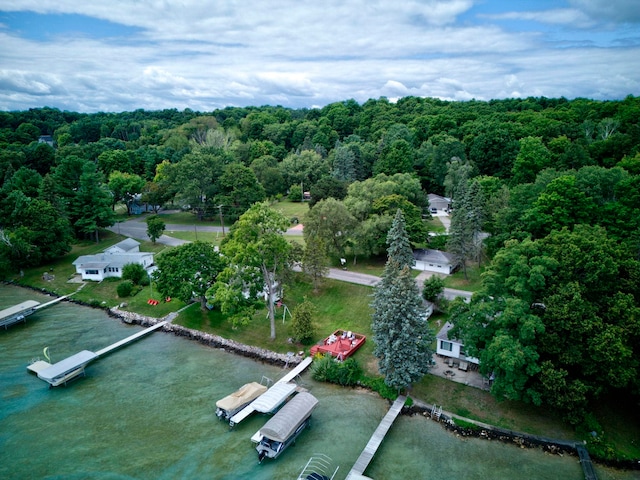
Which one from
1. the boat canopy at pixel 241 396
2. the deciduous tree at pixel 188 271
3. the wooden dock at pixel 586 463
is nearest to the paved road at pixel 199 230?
the deciduous tree at pixel 188 271

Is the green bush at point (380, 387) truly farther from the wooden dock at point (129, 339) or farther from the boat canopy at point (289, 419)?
the wooden dock at point (129, 339)

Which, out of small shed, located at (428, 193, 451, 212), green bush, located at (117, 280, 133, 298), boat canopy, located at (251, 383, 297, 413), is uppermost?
small shed, located at (428, 193, 451, 212)

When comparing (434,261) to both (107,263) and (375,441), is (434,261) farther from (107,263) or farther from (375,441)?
(107,263)

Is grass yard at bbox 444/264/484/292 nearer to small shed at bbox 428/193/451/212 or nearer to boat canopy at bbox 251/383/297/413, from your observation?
boat canopy at bbox 251/383/297/413

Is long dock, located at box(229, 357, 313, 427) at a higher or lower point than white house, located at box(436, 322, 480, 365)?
lower

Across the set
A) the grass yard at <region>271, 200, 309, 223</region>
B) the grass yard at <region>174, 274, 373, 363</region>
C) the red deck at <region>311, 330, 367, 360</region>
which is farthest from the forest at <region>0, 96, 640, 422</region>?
the red deck at <region>311, 330, 367, 360</region>

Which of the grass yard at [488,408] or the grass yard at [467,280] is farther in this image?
the grass yard at [467,280]
